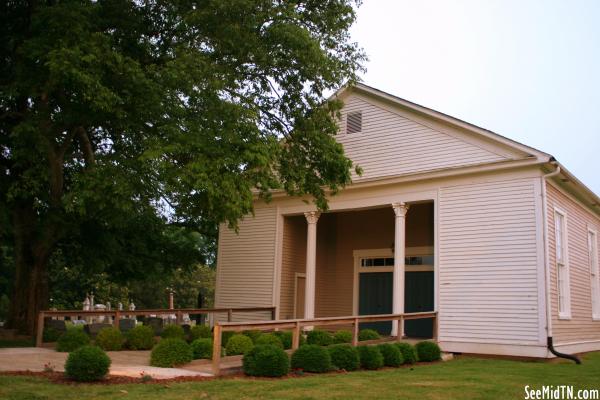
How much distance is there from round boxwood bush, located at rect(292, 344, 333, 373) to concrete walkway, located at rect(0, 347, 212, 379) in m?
1.66

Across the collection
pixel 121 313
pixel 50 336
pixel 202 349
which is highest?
pixel 121 313

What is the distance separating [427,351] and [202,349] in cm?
530

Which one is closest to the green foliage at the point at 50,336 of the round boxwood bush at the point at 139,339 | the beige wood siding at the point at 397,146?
the round boxwood bush at the point at 139,339

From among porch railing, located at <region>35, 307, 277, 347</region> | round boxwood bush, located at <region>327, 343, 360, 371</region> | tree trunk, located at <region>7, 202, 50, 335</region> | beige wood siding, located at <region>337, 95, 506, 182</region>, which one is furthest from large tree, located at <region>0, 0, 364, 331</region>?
round boxwood bush, located at <region>327, 343, 360, 371</region>

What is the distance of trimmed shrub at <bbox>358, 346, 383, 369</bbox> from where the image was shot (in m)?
12.2

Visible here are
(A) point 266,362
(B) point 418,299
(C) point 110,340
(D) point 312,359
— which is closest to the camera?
(A) point 266,362

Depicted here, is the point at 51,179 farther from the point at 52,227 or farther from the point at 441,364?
the point at 441,364

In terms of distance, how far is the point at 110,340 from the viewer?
14.4 metres

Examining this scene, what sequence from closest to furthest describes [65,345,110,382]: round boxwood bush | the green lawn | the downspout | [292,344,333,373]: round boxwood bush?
the green lawn → [65,345,110,382]: round boxwood bush → [292,344,333,373]: round boxwood bush → the downspout

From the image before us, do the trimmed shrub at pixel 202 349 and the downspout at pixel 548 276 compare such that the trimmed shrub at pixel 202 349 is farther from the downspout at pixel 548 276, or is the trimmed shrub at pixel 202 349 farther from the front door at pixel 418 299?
the front door at pixel 418 299

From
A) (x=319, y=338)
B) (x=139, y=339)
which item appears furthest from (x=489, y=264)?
(x=139, y=339)

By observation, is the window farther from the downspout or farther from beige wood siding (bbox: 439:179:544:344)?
beige wood siding (bbox: 439:179:544:344)

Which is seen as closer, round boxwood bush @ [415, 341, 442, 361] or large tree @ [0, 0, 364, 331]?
large tree @ [0, 0, 364, 331]

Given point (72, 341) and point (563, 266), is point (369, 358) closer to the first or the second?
point (72, 341)
